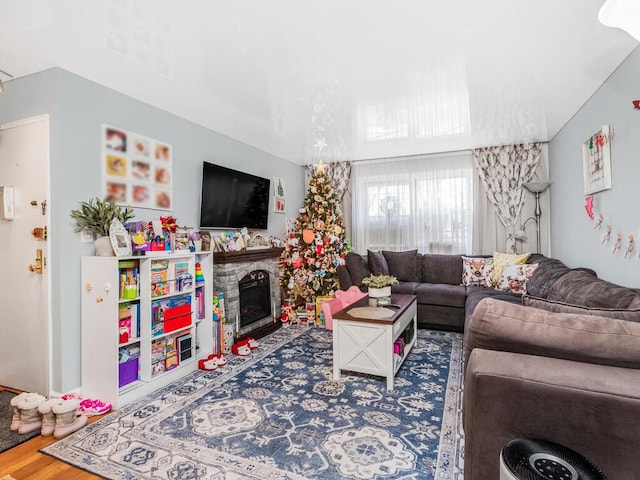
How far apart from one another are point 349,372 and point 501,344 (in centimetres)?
182

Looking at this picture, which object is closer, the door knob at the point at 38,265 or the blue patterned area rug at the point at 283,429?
the blue patterned area rug at the point at 283,429

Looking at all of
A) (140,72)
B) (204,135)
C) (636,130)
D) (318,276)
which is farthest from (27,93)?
(636,130)

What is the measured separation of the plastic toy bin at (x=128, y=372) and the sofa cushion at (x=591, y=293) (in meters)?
3.09

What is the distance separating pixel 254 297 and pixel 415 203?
2867 millimetres

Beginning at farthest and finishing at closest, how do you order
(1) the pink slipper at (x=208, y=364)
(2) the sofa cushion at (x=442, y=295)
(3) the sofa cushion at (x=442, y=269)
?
(3) the sofa cushion at (x=442, y=269) < (2) the sofa cushion at (x=442, y=295) < (1) the pink slipper at (x=208, y=364)

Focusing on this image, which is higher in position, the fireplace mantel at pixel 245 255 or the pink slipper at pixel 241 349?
the fireplace mantel at pixel 245 255

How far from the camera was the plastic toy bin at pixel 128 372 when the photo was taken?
246cm

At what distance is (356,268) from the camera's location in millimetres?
4656

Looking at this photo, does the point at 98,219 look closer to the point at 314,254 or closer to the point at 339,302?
the point at 339,302

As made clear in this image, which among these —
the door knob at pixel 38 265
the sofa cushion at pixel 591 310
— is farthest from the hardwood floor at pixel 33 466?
the sofa cushion at pixel 591 310

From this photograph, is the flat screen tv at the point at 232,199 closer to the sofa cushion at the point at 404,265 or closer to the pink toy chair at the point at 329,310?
the pink toy chair at the point at 329,310

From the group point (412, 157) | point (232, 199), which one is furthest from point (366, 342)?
point (412, 157)

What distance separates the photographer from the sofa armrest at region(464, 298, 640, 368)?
1.16 m

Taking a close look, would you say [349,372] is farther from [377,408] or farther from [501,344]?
[501,344]
